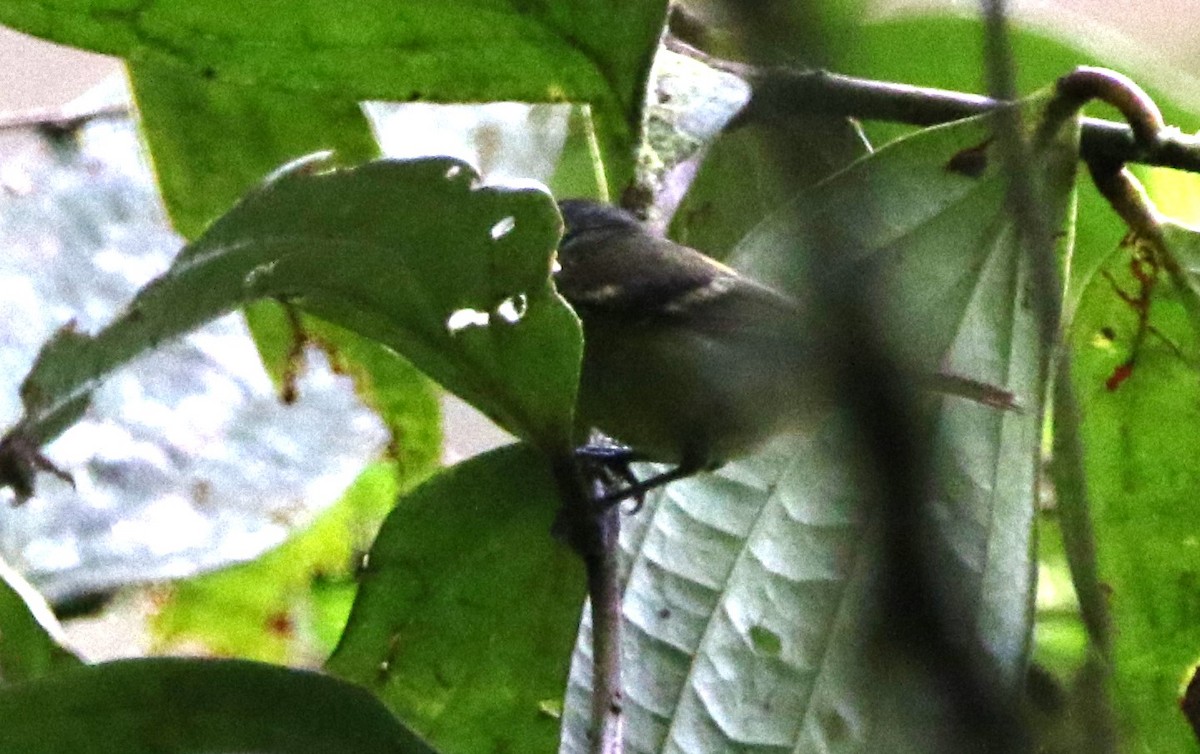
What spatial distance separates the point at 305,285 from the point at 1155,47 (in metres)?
0.71

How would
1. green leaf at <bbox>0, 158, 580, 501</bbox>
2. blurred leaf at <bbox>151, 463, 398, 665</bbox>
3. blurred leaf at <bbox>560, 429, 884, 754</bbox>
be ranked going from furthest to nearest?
blurred leaf at <bbox>151, 463, 398, 665</bbox> → blurred leaf at <bbox>560, 429, 884, 754</bbox> → green leaf at <bbox>0, 158, 580, 501</bbox>

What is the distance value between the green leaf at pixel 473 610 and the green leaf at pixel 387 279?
5.7 inches

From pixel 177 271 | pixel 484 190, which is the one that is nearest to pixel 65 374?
pixel 177 271

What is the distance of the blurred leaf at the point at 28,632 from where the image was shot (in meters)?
0.65

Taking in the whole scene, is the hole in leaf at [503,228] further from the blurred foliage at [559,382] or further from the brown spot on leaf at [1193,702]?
the brown spot on leaf at [1193,702]

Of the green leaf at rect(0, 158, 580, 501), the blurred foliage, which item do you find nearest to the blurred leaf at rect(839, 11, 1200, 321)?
the blurred foliage

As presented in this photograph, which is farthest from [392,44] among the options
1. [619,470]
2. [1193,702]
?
[1193,702]

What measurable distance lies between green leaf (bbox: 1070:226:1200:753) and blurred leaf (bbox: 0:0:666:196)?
0.28 metres

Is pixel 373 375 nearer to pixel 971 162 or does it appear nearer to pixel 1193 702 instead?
pixel 971 162

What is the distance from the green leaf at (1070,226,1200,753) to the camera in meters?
0.75

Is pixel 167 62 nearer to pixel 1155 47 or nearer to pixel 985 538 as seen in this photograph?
pixel 985 538

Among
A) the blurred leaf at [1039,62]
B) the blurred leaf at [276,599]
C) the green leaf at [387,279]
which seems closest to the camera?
the green leaf at [387,279]

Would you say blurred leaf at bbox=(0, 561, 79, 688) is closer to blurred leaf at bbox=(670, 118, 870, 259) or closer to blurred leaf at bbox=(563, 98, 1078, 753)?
blurred leaf at bbox=(563, 98, 1078, 753)

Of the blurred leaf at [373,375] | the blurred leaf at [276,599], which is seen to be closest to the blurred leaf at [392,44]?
the blurred leaf at [373,375]
